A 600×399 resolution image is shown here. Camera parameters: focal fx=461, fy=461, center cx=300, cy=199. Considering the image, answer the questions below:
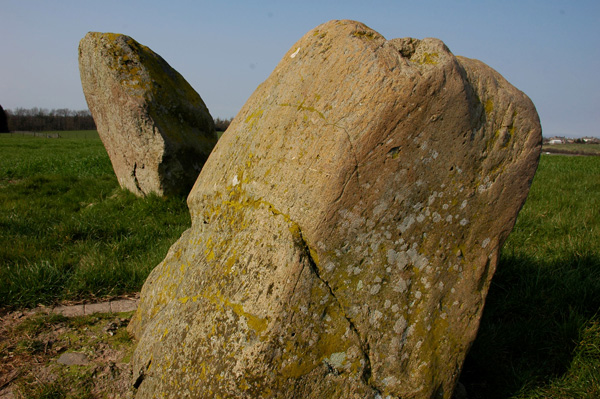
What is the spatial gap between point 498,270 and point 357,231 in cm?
259

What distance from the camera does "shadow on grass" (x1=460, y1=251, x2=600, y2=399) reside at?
305cm

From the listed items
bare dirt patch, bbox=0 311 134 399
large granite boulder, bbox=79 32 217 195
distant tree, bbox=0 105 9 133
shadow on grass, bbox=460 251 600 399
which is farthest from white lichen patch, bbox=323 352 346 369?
distant tree, bbox=0 105 9 133

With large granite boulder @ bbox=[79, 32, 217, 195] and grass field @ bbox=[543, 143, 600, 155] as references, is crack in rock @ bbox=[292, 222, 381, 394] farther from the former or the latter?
grass field @ bbox=[543, 143, 600, 155]

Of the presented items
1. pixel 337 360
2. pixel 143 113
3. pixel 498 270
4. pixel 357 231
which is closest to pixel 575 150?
pixel 498 270

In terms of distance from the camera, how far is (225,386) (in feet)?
7.42

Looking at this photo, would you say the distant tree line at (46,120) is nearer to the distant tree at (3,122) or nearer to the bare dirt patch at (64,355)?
the distant tree at (3,122)

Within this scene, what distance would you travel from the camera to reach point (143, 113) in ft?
22.3

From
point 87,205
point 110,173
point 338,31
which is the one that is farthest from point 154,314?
point 110,173

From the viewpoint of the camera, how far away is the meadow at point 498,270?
311cm

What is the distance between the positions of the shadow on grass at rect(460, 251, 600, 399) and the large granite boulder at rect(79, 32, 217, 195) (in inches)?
192

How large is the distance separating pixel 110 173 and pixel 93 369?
827 cm

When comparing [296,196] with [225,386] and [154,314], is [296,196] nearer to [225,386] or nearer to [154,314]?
[225,386]

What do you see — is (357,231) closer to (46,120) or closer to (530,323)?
(530,323)

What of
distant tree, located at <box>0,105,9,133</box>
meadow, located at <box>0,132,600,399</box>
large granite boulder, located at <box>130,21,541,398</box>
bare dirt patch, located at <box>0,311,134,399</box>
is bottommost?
bare dirt patch, located at <box>0,311,134,399</box>
